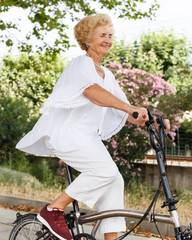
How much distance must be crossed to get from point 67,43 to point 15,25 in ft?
5.05

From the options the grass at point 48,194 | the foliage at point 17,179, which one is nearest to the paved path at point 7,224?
the grass at point 48,194

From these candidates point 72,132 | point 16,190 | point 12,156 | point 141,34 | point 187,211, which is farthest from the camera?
point 141,34

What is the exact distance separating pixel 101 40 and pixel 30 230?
1539mm

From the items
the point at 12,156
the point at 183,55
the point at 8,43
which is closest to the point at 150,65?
the point at 183,55

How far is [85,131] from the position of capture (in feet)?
9.41

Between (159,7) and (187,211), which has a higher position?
(159,7)

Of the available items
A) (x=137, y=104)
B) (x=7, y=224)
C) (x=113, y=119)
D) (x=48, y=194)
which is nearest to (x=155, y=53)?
(x=137, y=104)

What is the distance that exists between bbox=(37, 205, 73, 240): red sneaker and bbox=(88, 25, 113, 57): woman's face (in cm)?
117

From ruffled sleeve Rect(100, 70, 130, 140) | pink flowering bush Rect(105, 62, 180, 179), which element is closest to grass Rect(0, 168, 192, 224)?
pink flowering bush Rect(105, 62, 180, 179)

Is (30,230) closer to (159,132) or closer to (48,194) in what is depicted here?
(159,132)

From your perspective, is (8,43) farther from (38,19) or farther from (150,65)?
(150,65)

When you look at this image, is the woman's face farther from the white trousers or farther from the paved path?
the paved path

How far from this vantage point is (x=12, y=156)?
1397cm

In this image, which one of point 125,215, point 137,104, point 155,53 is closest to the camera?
point 125,215
